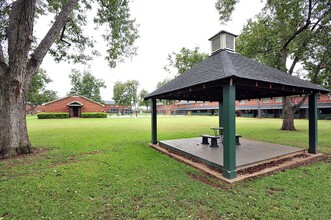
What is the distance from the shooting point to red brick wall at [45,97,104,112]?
105 feet

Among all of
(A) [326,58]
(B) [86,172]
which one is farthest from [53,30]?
(A) [326,58]

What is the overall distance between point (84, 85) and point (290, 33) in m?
51.9

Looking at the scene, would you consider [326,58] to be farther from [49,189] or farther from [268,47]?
[49,189]

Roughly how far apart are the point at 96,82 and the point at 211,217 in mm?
55032

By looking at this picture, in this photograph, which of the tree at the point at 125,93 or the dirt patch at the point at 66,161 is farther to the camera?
the tree at the point at 125,93

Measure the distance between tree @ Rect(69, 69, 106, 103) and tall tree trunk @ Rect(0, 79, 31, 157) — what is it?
47068 millimetres

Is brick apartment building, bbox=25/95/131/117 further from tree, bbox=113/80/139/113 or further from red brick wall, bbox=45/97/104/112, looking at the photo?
tree, bbox=113/80/139/113

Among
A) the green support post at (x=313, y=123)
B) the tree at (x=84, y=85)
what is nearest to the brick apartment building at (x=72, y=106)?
the tree at (x=84, y=85)

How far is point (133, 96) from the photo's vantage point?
57.7 m

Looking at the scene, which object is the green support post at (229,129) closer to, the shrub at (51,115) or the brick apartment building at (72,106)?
the shrub at (51,115)

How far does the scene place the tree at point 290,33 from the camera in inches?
362

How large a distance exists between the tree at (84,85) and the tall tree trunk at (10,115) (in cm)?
4707

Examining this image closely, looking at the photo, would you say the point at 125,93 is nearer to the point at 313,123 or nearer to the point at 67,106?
the point at 67,106

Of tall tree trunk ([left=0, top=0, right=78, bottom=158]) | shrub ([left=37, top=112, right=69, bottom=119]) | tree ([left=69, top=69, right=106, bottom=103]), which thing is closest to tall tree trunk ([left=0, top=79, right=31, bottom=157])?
tall tree trunk ([left=0, top=0, right=78, bottom=158])
